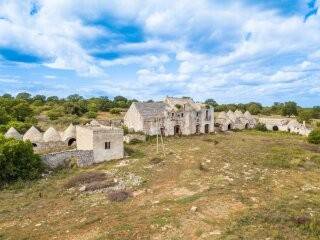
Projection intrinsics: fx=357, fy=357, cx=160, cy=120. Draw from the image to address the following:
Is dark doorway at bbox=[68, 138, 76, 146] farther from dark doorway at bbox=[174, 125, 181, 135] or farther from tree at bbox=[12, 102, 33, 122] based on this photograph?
tree at bbox=[12, 102, 33, 122]

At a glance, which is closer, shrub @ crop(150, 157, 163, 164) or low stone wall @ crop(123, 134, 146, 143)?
shrub @ crop(150, 157, 163, 164)

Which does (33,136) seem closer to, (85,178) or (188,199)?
(85,178)

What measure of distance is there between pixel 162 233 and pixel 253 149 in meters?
24.9

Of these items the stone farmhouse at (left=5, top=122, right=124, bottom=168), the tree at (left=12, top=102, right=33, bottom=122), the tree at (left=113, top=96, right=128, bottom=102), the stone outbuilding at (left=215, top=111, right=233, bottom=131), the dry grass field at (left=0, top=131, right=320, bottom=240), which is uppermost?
the tree at (left=113, top=96, right=128, bottom=102)

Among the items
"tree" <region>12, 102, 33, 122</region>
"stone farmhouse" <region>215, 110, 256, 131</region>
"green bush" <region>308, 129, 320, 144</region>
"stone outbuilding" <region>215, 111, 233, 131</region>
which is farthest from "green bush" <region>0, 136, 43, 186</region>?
"stone farmhouse" <region>215, 110, 256, 131</region>

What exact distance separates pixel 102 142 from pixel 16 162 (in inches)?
317

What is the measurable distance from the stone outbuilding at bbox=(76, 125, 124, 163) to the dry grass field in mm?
1416

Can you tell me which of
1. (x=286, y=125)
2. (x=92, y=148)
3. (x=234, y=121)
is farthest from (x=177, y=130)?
(x=286, y=125)

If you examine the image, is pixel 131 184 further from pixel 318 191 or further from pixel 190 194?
pixel 318 191

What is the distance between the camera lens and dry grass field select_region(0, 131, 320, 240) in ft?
52.4

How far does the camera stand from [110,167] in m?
30.2

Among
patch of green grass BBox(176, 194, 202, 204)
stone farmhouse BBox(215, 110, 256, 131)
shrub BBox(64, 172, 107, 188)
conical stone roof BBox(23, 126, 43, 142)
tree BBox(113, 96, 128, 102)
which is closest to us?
patch of green grass BBox(176, 194, 202, 204)

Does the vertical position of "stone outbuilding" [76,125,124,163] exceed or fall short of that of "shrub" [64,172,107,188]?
it exceeds it

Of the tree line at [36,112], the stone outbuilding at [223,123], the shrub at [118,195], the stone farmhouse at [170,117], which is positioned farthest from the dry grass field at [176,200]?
the stone outbuilding at [223,123]
